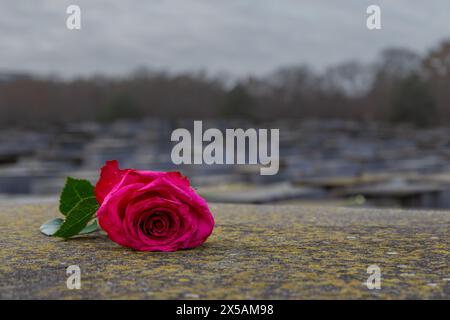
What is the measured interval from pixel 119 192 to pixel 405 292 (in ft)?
2.90

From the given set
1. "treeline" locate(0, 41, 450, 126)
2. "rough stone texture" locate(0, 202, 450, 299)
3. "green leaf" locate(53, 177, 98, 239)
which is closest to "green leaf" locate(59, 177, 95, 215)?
"green leaf" locate(53, 177, 98, 239)

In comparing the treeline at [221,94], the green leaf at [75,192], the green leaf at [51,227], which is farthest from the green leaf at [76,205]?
the treeline at [221,94]

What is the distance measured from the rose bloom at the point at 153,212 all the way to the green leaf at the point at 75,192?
0.53ft

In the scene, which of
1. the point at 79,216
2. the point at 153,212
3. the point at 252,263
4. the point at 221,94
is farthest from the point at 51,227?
the point at 221,94

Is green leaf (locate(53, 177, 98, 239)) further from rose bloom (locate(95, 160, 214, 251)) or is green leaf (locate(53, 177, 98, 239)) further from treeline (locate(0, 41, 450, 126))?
treeline (locate(0, 41, 450, 126))

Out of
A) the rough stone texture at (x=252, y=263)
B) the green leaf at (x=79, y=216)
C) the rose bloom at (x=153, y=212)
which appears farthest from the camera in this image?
the green leaf at (x=79, y=216)

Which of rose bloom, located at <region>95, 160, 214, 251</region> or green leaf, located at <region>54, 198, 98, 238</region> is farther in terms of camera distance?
green leaf, located at <region>54, 198, 98, 238</region>

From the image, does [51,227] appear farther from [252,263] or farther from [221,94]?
[221,94]

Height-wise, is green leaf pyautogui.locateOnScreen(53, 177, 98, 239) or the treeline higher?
the treeline

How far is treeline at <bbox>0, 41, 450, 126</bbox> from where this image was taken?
6131cm

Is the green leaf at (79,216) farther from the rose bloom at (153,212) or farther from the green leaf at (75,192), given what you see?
the rose bloom at (153,212)

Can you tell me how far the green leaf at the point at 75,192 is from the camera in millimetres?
2256

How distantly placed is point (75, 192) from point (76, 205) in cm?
6

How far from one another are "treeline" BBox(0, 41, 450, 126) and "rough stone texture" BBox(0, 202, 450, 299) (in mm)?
52923
